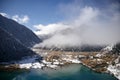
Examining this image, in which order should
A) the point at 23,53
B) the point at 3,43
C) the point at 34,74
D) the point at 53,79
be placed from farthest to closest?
the point at 23,53
the point at 3,43
the point at 34,74
the point at 53,79

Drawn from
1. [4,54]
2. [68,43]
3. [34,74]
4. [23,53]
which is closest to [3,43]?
[4,54]

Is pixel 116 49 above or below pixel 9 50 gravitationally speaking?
below

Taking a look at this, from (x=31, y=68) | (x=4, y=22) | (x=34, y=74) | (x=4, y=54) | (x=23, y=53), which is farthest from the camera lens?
(x=4, y=22)

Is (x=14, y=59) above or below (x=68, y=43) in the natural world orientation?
below

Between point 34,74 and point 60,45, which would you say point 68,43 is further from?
point 34,74

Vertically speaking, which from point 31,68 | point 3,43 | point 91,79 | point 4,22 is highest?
point 4,22

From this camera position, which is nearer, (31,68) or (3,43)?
(31,68)

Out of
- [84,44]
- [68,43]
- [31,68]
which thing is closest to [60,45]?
[68,43]

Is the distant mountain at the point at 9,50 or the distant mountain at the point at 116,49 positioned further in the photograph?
the distant mountain at the point at 116,49

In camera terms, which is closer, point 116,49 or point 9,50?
point 9,50

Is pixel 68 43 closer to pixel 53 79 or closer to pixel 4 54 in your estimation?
pixel 4 54

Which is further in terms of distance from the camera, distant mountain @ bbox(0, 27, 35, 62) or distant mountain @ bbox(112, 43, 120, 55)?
distant mountain @ bbox(112, 43, 120, 55)
